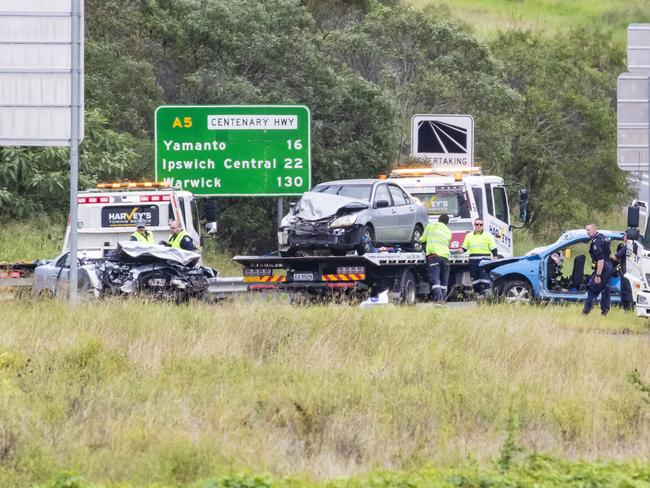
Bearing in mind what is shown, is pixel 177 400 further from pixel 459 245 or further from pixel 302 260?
pixel 459 245

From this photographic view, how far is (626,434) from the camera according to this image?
11.8 m

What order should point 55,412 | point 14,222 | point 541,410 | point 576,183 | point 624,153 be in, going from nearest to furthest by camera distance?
point 55,412 < point 541,410 < point 624,153 < point 14,222 < point 576,183

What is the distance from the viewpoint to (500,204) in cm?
2942

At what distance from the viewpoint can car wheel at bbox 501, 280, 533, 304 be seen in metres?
25.0

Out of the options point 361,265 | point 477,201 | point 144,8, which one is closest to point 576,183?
point 144,8

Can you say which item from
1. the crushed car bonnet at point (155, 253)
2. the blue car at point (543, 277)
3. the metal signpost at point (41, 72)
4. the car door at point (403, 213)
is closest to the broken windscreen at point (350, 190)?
the car door at point (403, 213)

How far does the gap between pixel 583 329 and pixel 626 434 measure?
7.60m

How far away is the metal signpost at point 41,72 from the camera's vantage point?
18.3m

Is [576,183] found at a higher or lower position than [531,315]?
higher

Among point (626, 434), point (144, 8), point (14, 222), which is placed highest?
point (144, 8)

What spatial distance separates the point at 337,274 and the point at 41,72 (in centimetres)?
651

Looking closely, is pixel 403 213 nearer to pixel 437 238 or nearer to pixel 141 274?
pixel 437 238

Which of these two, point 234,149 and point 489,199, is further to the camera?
point 489,199

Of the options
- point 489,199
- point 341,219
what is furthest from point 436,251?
point 489,199
